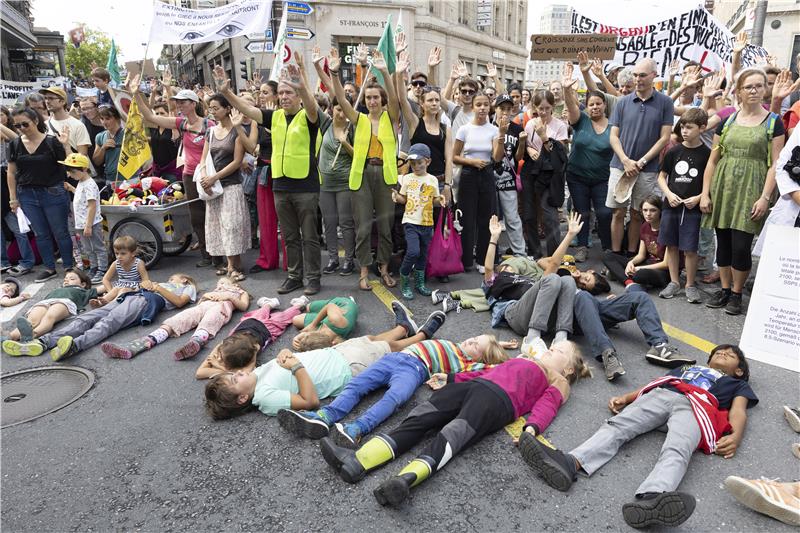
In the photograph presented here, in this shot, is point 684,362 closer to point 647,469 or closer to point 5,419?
point 647,469

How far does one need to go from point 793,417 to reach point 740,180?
99.6 inches

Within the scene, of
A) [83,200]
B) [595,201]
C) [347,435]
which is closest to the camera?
[347,435]

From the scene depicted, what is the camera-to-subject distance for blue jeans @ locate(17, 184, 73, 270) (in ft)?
21.6

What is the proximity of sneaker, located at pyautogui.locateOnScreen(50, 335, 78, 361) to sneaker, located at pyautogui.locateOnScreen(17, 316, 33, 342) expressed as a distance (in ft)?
1.36

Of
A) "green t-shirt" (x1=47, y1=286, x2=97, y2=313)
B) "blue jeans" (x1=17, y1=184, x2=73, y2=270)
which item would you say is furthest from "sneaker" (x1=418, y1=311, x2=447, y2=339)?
"blue jeans" (x1=17, y1=184, x2=73, y2=270)

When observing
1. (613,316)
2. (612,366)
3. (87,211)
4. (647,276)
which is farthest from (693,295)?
(87,211)

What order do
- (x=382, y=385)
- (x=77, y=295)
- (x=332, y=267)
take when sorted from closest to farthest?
(x=382, y=385) → (x=77, y=295) → (x=332, y=267)

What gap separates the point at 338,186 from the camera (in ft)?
20.3

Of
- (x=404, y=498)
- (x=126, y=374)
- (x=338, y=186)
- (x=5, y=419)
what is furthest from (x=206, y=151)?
(x=404, y=498)

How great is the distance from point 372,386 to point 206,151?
4196mm

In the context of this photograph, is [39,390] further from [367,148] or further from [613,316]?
[613,316]

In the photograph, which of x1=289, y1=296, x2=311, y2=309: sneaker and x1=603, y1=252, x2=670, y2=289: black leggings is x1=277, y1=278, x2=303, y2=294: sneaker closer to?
x1=289, y1=296, x2=311, y2=309: sneaker

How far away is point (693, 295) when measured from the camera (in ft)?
17.7

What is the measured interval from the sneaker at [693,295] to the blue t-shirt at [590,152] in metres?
1.82
